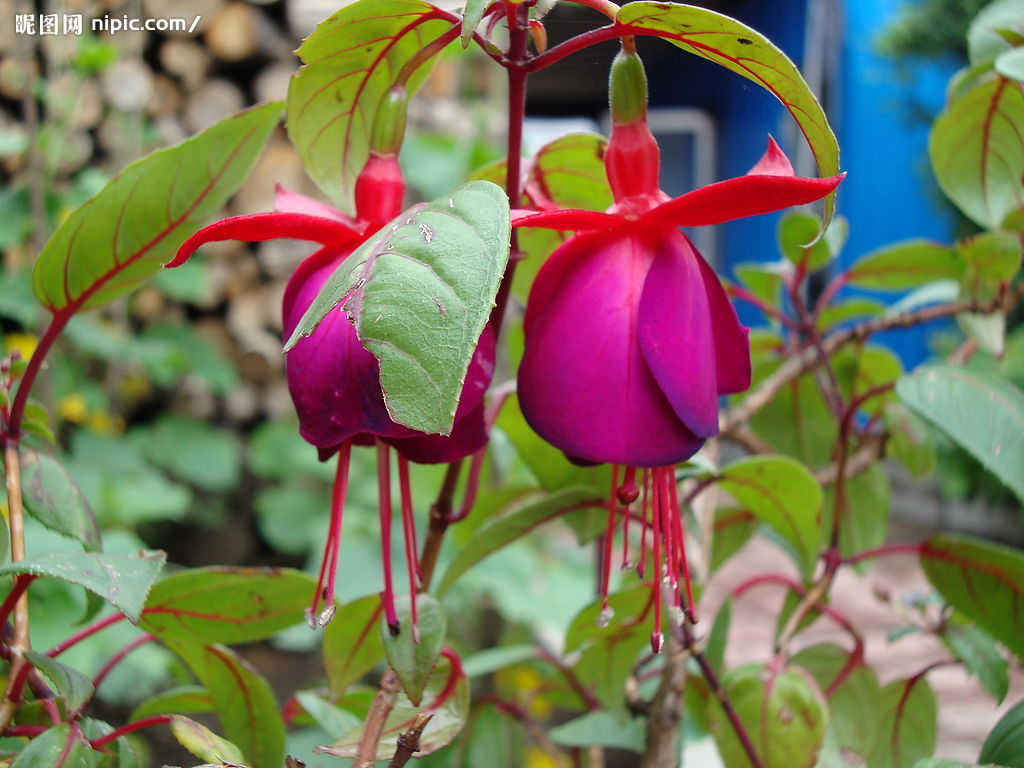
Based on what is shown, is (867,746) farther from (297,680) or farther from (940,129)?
(297,680)

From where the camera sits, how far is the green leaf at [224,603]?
0.37 metres

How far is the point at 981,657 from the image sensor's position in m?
0.49

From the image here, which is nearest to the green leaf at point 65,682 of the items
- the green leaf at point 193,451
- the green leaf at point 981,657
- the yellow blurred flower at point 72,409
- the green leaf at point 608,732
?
the green leaf at point 608,732

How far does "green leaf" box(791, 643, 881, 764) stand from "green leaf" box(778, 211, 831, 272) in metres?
0.25

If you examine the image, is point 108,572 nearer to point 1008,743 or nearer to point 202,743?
point 202,743

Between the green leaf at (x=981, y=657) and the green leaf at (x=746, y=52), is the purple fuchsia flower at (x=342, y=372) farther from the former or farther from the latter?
the green leaf at (x=981, y=657)

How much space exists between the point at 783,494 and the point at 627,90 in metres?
0.24

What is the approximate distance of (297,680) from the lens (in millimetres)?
1718

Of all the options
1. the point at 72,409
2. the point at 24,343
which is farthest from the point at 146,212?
the point at 72,409

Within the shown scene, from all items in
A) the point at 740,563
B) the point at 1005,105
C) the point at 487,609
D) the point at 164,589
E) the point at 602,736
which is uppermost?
the point at 1005,105

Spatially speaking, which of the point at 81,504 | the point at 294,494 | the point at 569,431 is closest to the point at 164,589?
the point at 81,504

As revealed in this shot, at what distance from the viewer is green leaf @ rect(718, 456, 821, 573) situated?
1.44 feet

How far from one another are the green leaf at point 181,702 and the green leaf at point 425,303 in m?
0.30

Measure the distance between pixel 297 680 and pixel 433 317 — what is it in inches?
65.8
